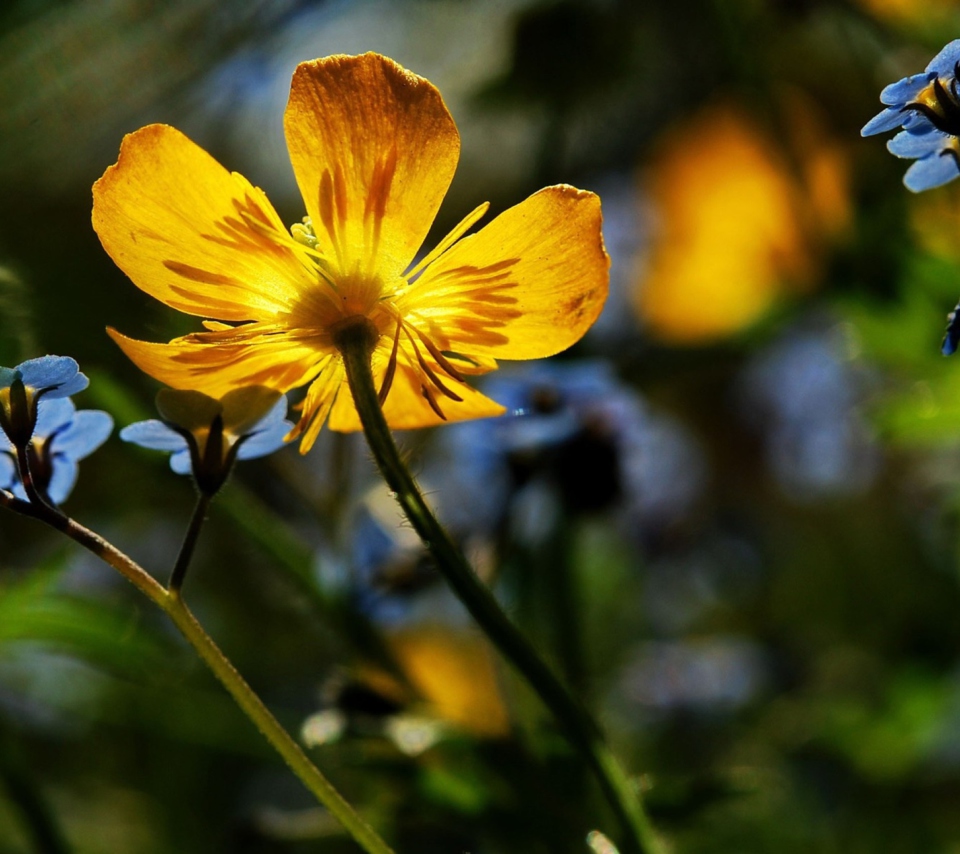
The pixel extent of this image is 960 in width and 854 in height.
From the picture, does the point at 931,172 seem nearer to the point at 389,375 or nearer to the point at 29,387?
the point at 389,375

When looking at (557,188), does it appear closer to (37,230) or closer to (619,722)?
(37,230)

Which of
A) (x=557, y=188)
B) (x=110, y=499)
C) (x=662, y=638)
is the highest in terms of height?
(x=110, y=499)

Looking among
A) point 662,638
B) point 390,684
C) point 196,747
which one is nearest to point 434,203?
point 390,684

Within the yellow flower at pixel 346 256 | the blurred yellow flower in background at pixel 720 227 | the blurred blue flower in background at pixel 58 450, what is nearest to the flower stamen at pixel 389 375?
the yellow flower at pixel 346 256

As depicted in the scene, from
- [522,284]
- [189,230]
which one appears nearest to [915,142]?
[522,284]

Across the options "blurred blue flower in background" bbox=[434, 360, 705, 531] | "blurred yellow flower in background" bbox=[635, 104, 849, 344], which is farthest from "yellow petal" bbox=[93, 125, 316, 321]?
"blurred yellow flower in background" bbox=[635, 104, 849, 344]

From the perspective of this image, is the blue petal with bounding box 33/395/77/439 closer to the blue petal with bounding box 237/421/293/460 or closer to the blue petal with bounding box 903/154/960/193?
the blue petal with bounding box 237/421/293/460

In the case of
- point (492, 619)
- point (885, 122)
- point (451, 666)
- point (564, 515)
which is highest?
point (451, 666)
